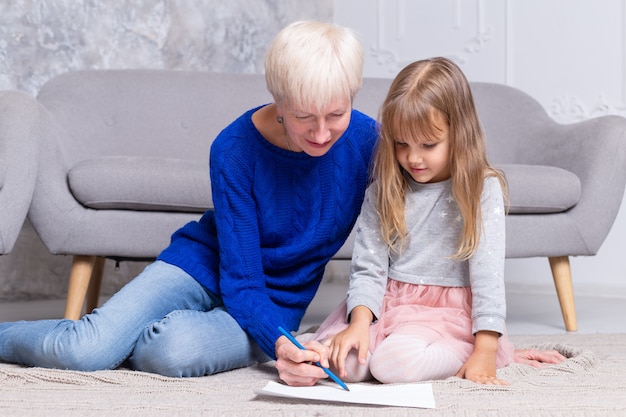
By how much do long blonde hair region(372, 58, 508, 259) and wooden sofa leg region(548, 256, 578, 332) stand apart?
966mm

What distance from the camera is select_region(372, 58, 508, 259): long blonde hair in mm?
1469

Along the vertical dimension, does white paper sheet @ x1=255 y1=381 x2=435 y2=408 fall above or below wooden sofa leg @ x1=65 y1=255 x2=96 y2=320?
above

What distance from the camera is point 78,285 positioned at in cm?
217

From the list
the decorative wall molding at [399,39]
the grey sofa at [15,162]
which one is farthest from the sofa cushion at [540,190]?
the decorative wall molding at [399,39]

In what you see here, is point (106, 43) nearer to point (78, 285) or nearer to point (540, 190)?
point (78, 285)

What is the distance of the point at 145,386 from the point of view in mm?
1450

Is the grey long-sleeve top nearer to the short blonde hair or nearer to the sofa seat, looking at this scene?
the short blonde hair

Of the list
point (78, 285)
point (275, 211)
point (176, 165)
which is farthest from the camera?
point (176, 165)

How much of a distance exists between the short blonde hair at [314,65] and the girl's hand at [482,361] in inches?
18.7

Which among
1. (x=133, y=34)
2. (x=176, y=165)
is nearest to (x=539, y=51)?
(x=133, y=34)

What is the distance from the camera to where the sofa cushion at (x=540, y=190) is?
2324 mm

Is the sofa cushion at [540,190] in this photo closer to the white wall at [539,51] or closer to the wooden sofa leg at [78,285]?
the white wall at [539,51]

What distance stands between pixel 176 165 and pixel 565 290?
45.5 inches

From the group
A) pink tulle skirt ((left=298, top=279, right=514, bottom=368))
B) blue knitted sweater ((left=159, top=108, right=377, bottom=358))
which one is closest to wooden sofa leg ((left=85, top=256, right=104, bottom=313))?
blue knitted sweater ((left=159, top=108, right=377, bottom=358))
